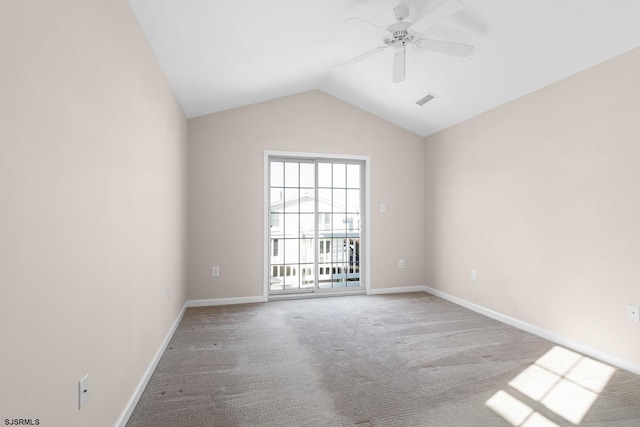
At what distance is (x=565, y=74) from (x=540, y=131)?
0.52 metres

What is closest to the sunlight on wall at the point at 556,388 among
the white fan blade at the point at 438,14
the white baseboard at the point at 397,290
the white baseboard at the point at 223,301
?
the white baseboard at the point at 397,290

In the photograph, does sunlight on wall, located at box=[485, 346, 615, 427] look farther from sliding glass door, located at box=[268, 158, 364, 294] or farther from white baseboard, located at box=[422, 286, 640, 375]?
sliding glass door, located at box=[268, 158, 364, 294]

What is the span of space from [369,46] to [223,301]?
341cm

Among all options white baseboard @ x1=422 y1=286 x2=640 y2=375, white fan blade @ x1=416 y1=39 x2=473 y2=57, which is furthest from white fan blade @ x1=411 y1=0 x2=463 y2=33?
white baseboard @ x1=422 y1=286 x2=640 y2=375

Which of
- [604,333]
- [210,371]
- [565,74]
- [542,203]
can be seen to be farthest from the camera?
[542,203]

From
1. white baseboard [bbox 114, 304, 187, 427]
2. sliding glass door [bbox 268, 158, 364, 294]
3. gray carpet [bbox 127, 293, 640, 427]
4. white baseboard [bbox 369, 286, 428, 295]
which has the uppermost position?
sliding glass door [bbox 268, 158, 364, 294]

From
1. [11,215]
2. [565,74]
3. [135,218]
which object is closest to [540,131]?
[565,74]

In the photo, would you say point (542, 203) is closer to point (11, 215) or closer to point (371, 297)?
point (371, 297)

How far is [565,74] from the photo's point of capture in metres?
2.96

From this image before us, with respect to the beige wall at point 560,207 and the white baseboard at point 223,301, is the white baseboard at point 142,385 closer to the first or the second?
the white baseboard at point 223,301

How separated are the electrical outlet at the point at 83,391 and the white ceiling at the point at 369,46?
2.08 metres

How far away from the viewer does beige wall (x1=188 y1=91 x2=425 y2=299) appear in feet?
14.2

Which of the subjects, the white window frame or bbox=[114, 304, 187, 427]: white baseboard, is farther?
the white window frame

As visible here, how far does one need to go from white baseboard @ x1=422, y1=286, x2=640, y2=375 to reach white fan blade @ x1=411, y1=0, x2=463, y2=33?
2.81 meters
